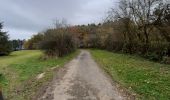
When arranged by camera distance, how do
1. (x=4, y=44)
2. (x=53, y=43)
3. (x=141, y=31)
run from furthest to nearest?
(x=4, y=44) < (x=141, y=31) < (x=53, y=43)

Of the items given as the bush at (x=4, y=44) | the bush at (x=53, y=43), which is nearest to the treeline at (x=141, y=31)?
the bush at (x=53, y=43)

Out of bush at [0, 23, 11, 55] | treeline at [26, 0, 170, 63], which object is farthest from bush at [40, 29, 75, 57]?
bush at [0, 23, 11, 55]

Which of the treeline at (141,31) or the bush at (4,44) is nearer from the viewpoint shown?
the treeline at (141,31)

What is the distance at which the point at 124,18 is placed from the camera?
47.5 m

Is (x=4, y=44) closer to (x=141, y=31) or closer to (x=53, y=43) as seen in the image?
(x=53, y=43)

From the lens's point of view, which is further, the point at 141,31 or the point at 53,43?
the point at 141,31

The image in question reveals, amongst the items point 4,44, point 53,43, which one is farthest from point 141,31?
point 4,44

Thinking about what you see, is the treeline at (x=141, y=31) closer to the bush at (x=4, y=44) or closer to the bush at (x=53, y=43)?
the bush at (x=53, y=43)

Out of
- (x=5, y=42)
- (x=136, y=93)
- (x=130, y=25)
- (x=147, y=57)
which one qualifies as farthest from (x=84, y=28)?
(x=136, y=93)

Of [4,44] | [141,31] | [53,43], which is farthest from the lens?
[4,44]

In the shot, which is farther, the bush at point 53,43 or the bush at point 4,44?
the bush at point 4,44

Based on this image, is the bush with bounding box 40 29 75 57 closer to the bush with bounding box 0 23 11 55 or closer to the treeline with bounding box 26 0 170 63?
the treeline with bounding box 26 0 170 63

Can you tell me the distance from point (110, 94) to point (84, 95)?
1161 millimetres

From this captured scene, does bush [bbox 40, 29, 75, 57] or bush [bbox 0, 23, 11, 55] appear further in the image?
bush [bbox 0, 23, 11, 55]
